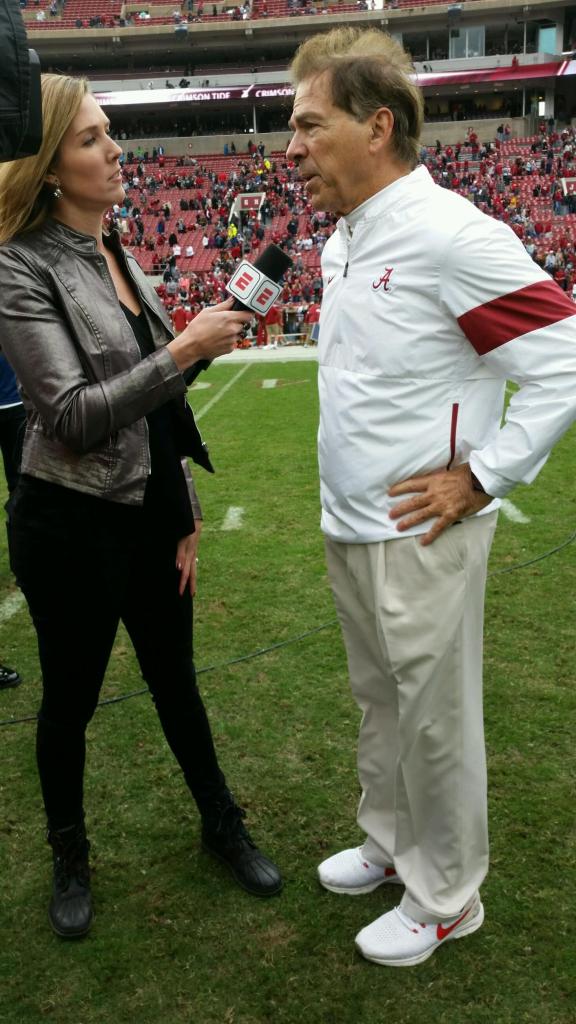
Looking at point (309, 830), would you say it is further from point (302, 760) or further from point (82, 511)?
point (82, 511)

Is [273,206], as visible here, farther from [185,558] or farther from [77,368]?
[77,368]

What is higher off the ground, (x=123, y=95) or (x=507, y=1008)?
(x=123, y=95)

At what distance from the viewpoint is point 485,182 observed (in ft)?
135

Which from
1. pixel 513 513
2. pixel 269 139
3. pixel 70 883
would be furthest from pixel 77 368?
pixel 269 139

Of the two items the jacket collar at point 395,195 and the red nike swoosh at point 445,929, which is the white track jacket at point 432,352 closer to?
the jacket collar at point 395,195

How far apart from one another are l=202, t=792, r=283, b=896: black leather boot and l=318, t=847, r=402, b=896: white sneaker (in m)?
0.15

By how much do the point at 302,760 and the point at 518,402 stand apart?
73.6 inches

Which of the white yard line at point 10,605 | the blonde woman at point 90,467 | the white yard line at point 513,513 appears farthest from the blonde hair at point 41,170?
the white yard line at point 513,513

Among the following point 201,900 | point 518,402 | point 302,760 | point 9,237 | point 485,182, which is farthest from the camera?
point 485,182

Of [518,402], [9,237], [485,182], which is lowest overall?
[485,182]

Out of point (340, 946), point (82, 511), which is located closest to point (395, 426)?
point (82, 511)

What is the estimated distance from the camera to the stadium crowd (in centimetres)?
3353

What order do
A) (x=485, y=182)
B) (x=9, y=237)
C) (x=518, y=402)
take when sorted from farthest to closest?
1. (x=485, y=182)
2. (x=9, y=237)
3. (x=518, y=402)

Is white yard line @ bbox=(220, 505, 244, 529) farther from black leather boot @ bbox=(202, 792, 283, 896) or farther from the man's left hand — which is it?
the man's left hand
